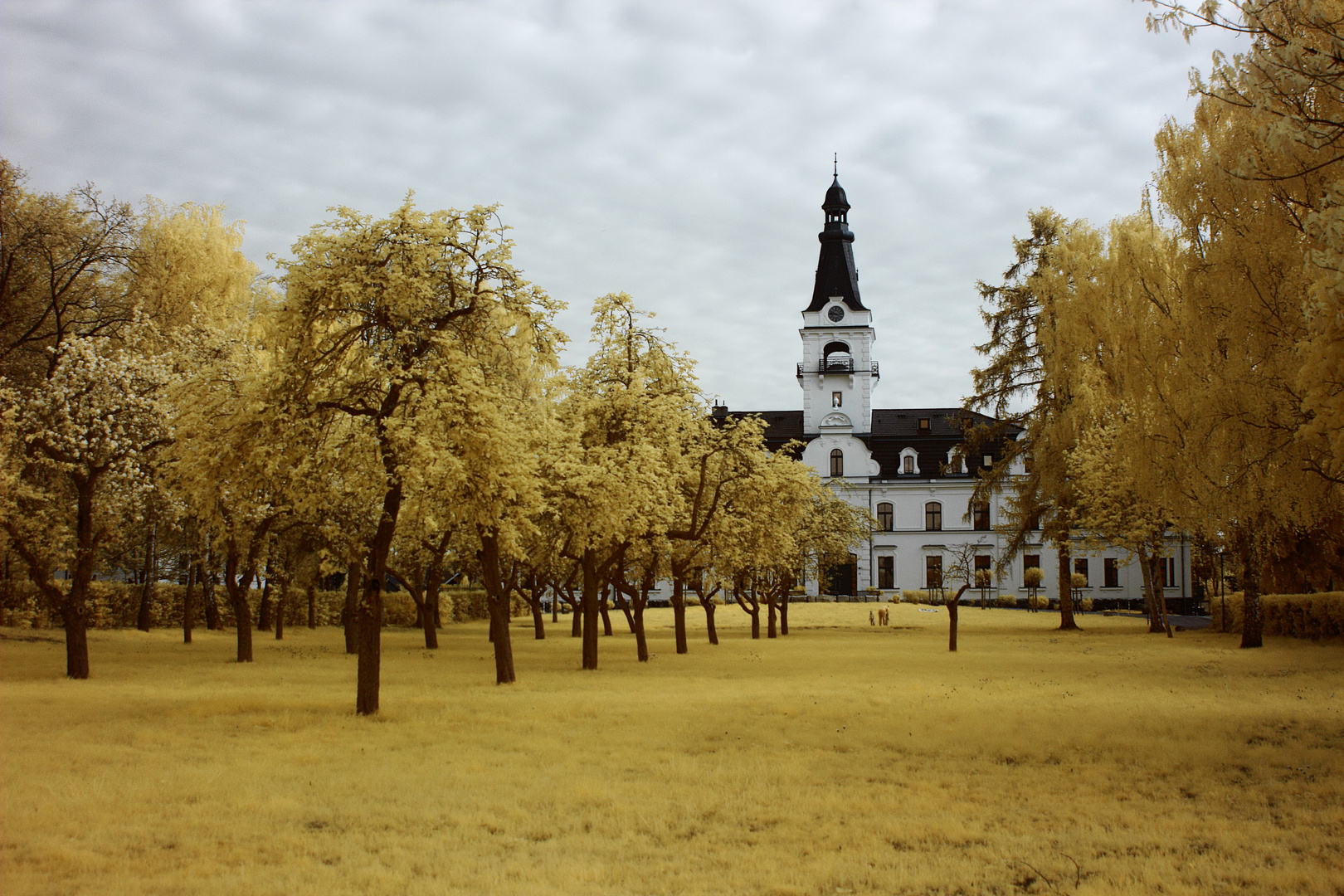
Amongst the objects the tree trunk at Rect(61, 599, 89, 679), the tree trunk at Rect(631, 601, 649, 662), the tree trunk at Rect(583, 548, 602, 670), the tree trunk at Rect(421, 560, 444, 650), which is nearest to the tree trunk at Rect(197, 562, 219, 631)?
the tree trunk at Rect(421, 560, 444, 650)

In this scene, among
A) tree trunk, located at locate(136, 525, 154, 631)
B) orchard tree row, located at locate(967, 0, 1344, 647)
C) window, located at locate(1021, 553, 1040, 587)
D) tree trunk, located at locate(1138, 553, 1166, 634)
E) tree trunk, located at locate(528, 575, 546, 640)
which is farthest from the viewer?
window, located at locate(1021, 553, 1040, 587)

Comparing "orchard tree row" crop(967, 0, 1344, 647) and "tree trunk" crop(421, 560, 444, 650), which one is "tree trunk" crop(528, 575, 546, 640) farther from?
"orchard tree row" crop(967, 0, 1344, 647)

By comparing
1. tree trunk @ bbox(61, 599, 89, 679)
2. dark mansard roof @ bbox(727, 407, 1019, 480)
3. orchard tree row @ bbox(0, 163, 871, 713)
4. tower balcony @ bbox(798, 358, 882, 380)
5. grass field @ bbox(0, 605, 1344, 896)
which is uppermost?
tower balcony @ bbox(798, 358, 882, 380)

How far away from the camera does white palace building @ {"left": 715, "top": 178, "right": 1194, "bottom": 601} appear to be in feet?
230

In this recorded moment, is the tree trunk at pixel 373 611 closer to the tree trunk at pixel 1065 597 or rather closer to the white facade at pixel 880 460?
the tree trunk at pixel 1065 597

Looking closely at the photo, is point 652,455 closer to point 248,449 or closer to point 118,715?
point 248,449

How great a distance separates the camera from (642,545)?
22750 millimetres

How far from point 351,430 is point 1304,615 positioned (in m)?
27.7

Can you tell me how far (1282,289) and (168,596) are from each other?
35663 millimetres

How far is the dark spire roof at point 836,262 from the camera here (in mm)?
76750

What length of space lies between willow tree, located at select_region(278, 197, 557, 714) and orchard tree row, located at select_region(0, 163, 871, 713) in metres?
0.04

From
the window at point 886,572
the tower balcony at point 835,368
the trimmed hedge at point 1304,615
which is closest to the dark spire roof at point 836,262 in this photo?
the tower balcony at point 835,368

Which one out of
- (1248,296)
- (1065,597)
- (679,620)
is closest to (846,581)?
(1065,597)

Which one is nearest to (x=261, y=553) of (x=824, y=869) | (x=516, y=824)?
(x=516, y=824)
